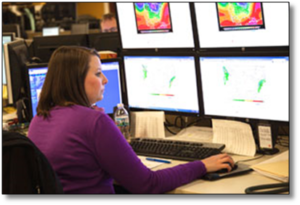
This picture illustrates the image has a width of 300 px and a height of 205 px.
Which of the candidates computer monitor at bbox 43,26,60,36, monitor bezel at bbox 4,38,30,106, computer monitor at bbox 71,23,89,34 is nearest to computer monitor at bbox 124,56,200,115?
monitor bezel at bbox 4,38,30,106

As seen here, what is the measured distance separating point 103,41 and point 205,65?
140 centimetres

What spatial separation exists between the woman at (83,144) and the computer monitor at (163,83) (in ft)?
1.87

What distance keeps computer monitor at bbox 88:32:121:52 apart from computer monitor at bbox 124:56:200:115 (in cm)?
91

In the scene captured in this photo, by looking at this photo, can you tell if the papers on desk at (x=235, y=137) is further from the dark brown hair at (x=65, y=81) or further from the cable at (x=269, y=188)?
the dark brown hair at (x=65, y=81)

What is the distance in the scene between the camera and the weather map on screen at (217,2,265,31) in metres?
2.07

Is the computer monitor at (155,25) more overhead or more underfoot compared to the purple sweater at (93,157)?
more overhead

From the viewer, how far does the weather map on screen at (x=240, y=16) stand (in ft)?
6.80

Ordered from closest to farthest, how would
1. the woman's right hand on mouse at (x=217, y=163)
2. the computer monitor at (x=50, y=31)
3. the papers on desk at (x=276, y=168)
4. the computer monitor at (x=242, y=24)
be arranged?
the papers on desk at (x=276, y=168) < the woman's right hand on mouse at (x=217, y=163) < the computer monitor at (x=242, y=24) < the computer monitor at (x=50, y=31)

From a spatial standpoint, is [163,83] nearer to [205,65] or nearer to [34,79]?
[205,65]

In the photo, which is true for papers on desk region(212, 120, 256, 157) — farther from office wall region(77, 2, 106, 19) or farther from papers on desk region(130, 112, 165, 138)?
office wall region(77, 2, 106, 19)

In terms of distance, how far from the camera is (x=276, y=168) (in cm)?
183

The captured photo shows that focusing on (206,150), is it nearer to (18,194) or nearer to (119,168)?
(119,168)

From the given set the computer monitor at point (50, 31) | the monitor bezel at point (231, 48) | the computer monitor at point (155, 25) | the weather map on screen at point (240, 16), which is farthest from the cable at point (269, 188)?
the computer monitor at point (50, 31)

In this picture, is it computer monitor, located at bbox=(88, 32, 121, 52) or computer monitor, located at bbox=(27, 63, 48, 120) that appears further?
computer monitor, located at bbox=(88, 32, 121, 52)
